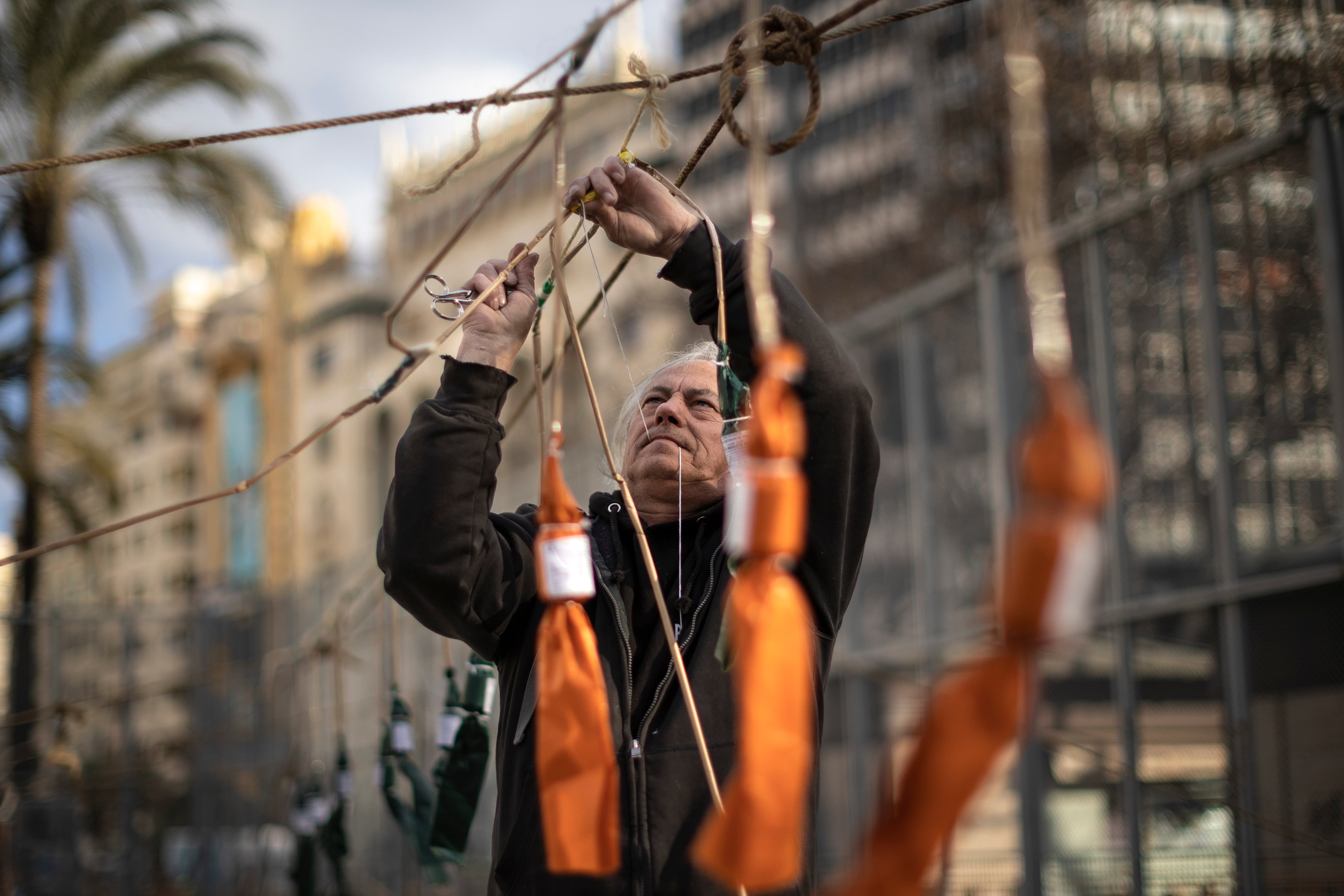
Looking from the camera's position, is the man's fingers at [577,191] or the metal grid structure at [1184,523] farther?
the metal grid structure at [1184,523]

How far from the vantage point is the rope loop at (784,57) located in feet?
6.88

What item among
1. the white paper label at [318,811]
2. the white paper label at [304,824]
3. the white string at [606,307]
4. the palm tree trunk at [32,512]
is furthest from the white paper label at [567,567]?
the palm tree trunk at [32,512]

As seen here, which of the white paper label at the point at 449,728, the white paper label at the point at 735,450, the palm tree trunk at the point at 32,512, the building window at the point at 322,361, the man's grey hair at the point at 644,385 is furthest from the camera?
the building window at the point at 322,361

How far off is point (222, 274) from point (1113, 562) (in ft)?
184

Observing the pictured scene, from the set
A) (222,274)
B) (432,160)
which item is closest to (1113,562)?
(432,160)

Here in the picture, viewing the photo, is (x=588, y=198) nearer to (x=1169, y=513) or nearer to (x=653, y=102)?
Result: (x=653, y=102)

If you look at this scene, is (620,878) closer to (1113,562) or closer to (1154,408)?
(1113,562)

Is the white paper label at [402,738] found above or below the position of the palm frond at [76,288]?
below

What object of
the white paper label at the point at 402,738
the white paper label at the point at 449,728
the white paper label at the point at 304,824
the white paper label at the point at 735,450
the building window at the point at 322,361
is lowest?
the white paper label at the point at 304,824

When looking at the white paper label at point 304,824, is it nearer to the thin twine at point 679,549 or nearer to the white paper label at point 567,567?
the thin twine at point 679,549

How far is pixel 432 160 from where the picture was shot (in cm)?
4031

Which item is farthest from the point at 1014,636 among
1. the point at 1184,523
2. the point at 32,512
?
the point at 32,512

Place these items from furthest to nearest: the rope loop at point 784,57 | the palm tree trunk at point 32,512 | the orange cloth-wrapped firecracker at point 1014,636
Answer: the palm tree trunk at point 32,512 < the rope loop at point 784,57 < the orange cloth-wrapped firecracker at point 1014,636

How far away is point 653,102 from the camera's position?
242 centimetres
